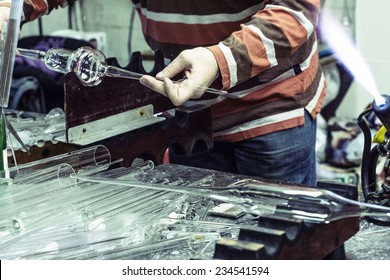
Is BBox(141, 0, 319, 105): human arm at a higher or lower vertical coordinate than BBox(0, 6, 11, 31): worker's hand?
lower

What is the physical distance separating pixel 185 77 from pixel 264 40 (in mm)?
145

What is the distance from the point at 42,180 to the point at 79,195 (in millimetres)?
68

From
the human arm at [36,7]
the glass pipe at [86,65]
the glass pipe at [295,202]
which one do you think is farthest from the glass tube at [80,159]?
the human arm at [36,7]

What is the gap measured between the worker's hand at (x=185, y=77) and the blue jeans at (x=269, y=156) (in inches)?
11.9

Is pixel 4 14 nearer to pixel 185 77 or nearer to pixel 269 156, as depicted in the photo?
pixel 185 77

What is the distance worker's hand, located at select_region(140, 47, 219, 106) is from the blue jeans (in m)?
0.30

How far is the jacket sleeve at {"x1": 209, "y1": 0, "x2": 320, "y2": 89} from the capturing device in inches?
40.1

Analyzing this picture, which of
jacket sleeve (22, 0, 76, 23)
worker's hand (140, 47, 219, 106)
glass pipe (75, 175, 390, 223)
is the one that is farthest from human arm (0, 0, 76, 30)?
glass pipe (75, 175, 390, 223)

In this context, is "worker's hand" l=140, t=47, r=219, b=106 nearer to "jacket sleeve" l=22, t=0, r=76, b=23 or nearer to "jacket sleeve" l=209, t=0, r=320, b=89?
"jacket sleeve" l=209, t=0, r=320, b=89

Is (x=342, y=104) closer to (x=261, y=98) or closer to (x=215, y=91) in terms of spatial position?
(x=261, y=98)

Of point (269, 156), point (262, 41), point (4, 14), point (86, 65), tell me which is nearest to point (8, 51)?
point (86, 65)

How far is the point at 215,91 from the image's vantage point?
1.08 metres
